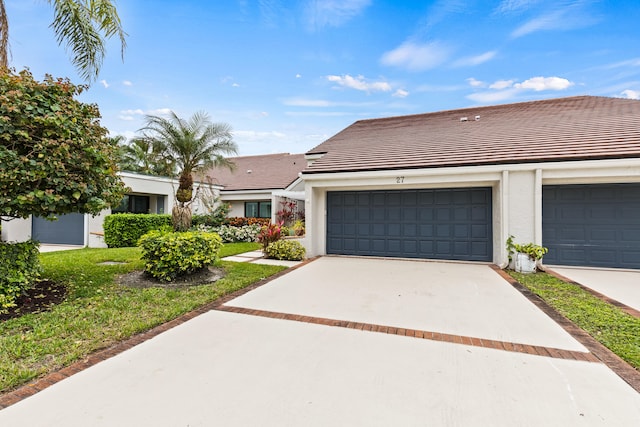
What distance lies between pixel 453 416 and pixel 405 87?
57.9 ft

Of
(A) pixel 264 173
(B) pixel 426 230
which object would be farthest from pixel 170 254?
(A) pixel 264 173

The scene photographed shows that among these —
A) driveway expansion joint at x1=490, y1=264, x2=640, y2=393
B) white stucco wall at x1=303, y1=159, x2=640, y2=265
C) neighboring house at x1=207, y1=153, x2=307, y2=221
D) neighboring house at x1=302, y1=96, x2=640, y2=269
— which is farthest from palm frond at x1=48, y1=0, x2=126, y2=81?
driveway expansion joint at x1=490, y1=264, x2=640, y2=393

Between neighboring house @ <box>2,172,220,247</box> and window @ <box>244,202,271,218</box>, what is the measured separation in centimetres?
511

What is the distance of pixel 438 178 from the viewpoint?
9805 mm

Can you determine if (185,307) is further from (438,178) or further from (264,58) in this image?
(264,58)

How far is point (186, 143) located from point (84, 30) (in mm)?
5471

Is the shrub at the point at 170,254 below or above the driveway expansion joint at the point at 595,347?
above

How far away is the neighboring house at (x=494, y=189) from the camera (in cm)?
873

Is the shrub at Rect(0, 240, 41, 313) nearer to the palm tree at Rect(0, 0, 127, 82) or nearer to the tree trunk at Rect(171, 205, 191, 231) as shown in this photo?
the palm tree at Rect(0, 0, 127, 82)

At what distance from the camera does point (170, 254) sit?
23.1 feet

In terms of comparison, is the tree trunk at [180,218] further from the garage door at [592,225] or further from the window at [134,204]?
the garage door at [592,225]

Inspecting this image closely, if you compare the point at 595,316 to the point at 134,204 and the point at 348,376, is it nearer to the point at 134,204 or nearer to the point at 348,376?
the point at 348,376

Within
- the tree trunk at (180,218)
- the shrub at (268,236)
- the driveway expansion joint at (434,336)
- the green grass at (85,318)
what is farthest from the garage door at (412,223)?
the driveway expansion joint at (434,336)

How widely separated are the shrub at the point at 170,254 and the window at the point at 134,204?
12635 millimetres
